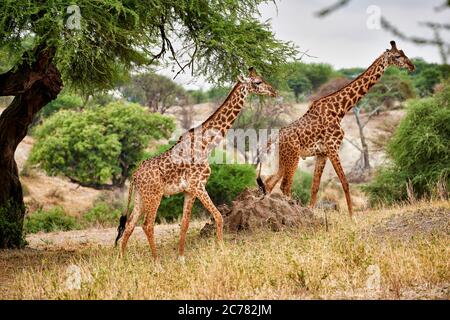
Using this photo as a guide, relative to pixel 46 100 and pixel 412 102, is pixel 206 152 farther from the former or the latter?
pixel 412 102

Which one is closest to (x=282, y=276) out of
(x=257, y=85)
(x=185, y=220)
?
(x=185, y=220)

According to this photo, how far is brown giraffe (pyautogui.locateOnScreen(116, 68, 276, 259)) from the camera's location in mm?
9352

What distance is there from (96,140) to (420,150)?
14.9 metres

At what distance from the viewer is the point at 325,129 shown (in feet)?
37.6

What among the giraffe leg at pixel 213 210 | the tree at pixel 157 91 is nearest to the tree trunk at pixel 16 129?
the giraffe leg at pixel 213 210

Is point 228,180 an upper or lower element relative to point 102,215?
upper

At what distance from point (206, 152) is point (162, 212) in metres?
11.3

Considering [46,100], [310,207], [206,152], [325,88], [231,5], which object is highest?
[325,88]

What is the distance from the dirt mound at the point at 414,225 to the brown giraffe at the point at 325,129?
36.1 inches

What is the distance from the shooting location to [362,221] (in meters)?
11.8

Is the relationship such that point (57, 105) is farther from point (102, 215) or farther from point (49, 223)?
point (49, 223)

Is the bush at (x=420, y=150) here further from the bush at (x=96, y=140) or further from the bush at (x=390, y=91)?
the bush at (x=390, y=91)

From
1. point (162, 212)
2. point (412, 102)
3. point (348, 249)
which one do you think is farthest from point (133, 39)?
point (412, 102)

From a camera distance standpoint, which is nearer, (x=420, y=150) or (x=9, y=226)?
(x=9, y=226)
